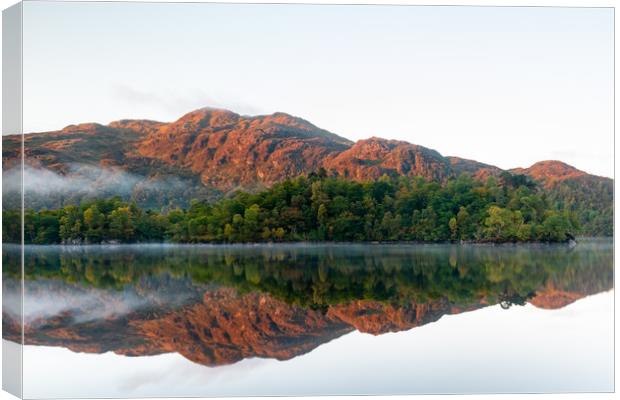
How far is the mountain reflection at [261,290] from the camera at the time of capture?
820 cm

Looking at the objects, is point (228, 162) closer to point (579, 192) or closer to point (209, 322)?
point (209, 322)

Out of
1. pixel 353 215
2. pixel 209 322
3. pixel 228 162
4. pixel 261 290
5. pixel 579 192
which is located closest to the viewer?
pixel 209 322

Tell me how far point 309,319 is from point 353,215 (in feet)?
6.91

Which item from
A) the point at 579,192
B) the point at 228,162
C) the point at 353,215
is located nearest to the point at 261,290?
the point at 353,215

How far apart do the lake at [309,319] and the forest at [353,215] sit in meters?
0.22

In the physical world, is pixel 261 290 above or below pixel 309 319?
above

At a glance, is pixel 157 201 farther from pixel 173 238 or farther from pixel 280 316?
pixel 280 316

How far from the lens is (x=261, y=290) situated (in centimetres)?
1012

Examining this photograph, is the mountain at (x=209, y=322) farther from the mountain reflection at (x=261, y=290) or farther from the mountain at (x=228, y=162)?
the mountain at (x=228, y=162)

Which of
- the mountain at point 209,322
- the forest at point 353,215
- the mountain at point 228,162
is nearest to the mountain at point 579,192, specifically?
the mountain at point 228,162

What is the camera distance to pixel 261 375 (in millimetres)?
7738

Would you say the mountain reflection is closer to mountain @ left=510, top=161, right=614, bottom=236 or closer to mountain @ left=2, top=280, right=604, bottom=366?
mountain @ left=2, top=280, right=604, bottom=366

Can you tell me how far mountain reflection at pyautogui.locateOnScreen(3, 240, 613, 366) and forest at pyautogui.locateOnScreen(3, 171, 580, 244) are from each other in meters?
0.20

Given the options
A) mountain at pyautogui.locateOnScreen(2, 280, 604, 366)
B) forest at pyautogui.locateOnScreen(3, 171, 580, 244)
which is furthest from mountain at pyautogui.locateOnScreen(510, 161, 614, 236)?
mountain at pyautogui.locateOnScreen(2, 280, 604, 366)
